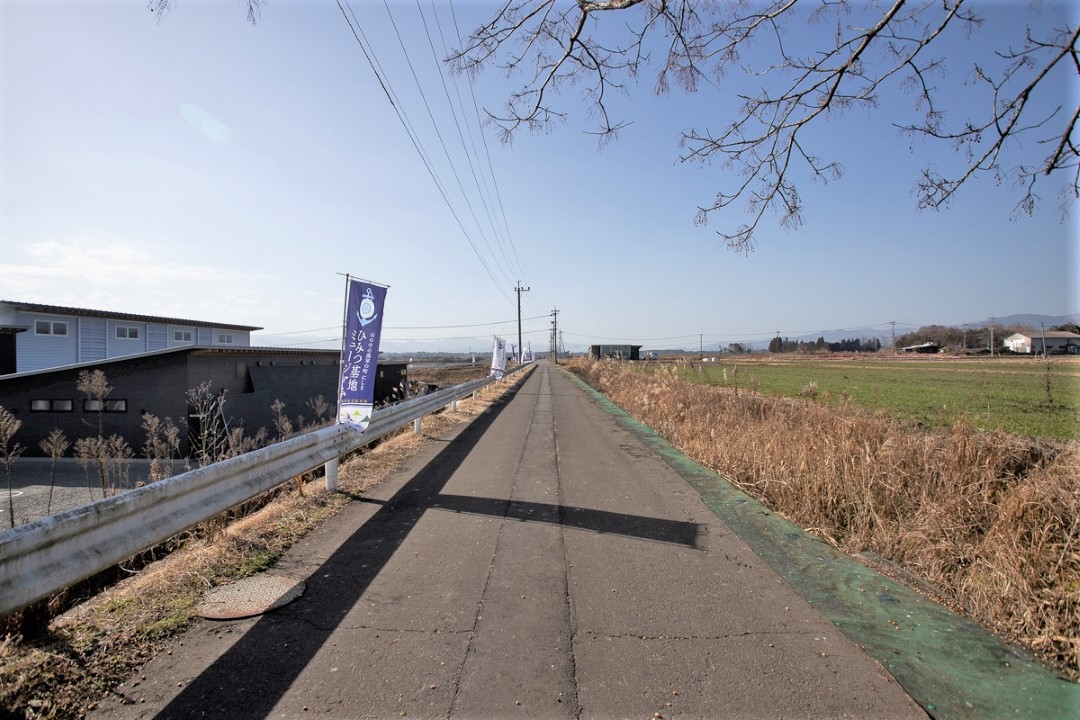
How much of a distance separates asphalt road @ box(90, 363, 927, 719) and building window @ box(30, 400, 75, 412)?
20085 millimetres

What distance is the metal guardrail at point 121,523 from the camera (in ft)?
7.74

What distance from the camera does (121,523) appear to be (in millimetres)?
3002

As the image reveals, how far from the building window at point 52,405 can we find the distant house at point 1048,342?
93893 mm

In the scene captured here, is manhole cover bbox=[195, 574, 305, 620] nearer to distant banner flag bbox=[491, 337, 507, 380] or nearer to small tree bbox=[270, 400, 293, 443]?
small tree bbox=[270, 400, 293, 443]

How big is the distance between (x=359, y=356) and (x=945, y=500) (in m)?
6.64

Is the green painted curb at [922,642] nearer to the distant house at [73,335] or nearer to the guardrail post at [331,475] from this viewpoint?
the guardrail post at [331,475]

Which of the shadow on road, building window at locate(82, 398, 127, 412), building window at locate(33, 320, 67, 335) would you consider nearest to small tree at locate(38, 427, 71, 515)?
the shadow on road

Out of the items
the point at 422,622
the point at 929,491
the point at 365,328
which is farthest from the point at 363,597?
the point at 929,491

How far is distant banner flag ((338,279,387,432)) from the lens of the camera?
657 centimetres

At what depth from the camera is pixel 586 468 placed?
788 centimetres

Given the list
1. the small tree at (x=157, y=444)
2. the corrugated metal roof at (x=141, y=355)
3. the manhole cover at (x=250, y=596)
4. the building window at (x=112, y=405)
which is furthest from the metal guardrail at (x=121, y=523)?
the building window at (x=112, y=405)

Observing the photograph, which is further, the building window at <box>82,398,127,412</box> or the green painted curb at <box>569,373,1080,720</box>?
the building window at <box>82,398,127,412</box>

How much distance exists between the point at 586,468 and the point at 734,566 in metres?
3.86

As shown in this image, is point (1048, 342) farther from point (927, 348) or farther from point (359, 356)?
point (359, 356)
